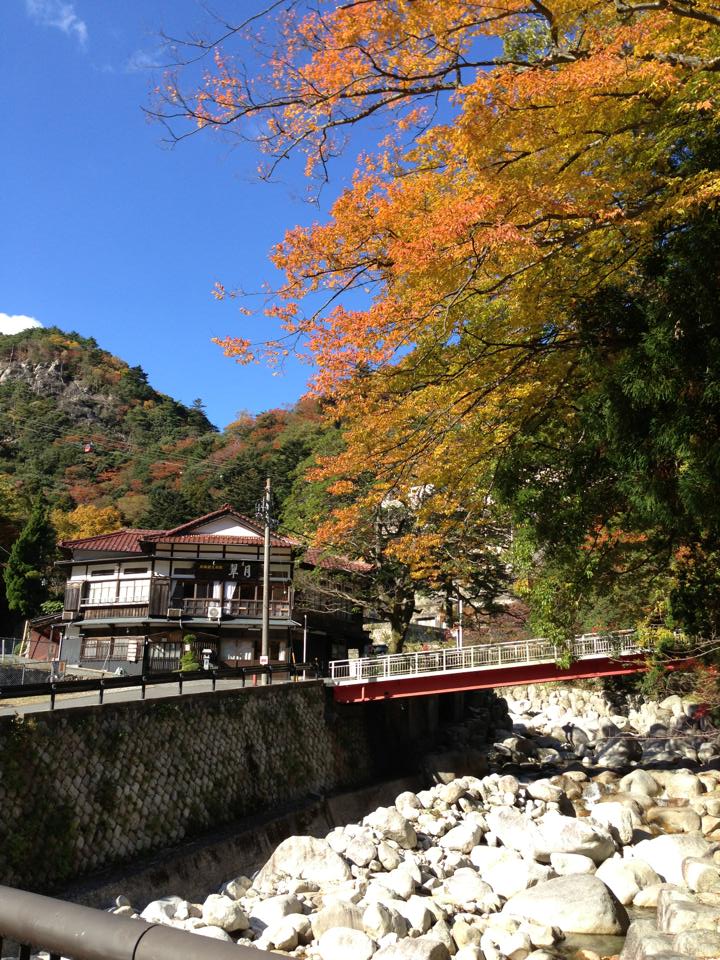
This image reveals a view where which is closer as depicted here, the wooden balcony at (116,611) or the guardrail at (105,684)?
the guardrail at (105,684)

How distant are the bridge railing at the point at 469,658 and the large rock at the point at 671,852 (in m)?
7.18

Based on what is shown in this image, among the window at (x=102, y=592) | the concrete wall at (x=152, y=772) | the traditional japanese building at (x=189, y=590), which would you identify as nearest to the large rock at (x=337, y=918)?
the concrete wall at (x=152, y=772)

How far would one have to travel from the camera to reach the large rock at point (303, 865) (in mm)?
12609

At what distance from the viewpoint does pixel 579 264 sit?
892cm

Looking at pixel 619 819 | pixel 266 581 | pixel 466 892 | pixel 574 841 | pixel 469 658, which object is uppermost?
pixel 266 581

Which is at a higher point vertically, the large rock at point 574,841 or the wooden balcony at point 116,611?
the wooden balcony at point 116,611

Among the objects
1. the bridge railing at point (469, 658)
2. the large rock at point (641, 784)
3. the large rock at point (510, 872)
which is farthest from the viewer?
the bridge railing at point (469, 658)

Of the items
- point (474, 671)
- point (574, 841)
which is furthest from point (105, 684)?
point (474, 671)

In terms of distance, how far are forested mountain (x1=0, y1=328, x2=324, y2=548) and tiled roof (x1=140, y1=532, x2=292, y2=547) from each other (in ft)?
35.8

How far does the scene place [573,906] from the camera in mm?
10508

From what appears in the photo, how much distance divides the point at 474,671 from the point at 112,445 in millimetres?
55732

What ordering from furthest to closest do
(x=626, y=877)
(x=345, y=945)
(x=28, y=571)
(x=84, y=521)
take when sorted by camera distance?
(x=84, y=521), (x=28, y=571), (x=626, y=877), (x=345, y=945)

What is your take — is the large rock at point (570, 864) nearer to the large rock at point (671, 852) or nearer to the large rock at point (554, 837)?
the large rock at point (554, 837)

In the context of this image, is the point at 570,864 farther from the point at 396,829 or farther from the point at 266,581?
the point at 266,581
